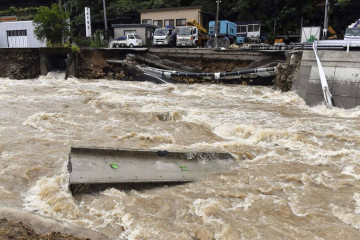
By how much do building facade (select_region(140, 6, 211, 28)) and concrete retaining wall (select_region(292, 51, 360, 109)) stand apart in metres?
24.7

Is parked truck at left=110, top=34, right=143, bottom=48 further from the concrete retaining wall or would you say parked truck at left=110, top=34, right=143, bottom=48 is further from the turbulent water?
the concrete retaining wall

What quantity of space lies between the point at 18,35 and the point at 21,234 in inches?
1479

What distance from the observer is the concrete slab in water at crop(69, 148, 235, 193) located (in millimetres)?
6613

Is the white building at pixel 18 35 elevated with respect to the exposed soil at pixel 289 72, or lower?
elevated

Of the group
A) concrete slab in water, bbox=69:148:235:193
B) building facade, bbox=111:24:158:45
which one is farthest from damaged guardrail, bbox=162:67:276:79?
building facade, bbox=111:24:158:45

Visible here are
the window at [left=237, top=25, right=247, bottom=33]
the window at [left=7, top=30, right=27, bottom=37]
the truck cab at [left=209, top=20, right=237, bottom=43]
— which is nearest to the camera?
the truck cab at [left=209, top=20, right=237, bottom=43]

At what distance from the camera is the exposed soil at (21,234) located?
3975mm

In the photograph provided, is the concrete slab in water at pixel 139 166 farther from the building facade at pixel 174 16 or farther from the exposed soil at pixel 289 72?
the building facade at pixel 174 16

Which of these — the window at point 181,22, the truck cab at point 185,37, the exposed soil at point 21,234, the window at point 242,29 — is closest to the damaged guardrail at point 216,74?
the truck cab at point 185,37

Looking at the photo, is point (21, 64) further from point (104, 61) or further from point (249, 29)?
point (249, 29)

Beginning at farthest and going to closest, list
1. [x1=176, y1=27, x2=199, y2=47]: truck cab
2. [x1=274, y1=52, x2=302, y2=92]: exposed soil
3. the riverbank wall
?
1. [x1=176, y1=27, x2=199, y2=47]: truck cab
2. the riverbank wall
3. [x1=274, y1=52, x2=302, y2=92]: exposed soil

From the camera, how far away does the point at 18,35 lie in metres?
36.7

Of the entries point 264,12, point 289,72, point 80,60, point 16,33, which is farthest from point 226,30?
point 16,33

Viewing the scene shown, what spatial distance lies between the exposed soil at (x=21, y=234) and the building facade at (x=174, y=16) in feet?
120
